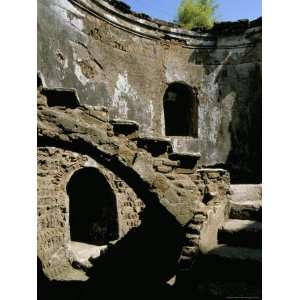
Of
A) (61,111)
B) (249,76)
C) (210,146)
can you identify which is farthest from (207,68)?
(61,111)

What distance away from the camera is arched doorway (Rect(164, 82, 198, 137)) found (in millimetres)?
10453

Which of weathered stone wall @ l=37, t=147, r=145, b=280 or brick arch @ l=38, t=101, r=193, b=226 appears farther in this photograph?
weathered stone wall @ l=37, t=147, r=145, b=280

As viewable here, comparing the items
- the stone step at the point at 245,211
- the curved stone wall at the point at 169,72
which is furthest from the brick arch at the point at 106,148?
the curved stone wall at the point at 169,72

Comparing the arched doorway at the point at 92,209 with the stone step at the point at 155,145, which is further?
the arched doorway at the point at 92,209

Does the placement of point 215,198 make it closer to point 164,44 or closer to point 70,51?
point 70,51

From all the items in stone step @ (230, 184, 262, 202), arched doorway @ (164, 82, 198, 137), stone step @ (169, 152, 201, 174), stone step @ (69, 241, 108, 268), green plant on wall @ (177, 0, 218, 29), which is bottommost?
stone step @ (69, 241, 108, 268)

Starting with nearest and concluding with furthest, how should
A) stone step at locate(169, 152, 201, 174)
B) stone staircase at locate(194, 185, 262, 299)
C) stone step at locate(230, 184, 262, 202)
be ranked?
stone staircase at locate(194, 185, 262, 299)
stone step at locate(169, 152, 201, 174)
stone step at locate(230, 184, 262, 202)

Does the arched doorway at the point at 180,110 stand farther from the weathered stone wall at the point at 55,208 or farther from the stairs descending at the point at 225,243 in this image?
the stairs descending at the point at 225,243

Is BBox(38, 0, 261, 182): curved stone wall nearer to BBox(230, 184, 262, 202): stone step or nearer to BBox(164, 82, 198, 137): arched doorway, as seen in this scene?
BBox(164, 82, 198, 137): arched doorway

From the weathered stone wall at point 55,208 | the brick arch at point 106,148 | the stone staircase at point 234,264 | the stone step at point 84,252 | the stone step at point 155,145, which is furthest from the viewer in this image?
the stone step at point 84,252

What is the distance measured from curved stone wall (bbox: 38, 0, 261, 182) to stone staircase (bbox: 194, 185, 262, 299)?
5181 mm

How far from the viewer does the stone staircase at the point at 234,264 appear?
3.36 metres

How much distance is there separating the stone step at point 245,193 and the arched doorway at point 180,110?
15.6 feet

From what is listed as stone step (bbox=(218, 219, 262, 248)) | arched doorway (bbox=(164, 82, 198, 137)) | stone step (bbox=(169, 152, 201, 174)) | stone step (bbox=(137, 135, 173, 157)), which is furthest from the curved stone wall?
stone step (bbox=(218, 219, 262, 248))
